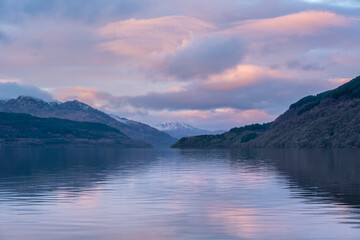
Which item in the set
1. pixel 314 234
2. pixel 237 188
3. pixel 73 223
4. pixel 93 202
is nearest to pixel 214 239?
pixel 314 234

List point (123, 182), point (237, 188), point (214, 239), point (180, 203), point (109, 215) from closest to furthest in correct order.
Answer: point (214, 239) → point (109, 215) → point (180, 203) → point (237, 188) → point (123, 182)

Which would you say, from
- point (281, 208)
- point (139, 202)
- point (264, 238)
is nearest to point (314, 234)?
point (264, 238)

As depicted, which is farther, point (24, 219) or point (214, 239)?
point (24, 219)

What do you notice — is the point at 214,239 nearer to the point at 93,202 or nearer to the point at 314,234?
the point at 314,234

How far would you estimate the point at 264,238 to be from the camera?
91.2 feet

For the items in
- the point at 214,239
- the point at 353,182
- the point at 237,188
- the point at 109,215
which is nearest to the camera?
the point at 214,239

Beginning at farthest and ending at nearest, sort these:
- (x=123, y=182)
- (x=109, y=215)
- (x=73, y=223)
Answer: (x=123, y=182)
(x=109, y=215)
(x=73, y=223)

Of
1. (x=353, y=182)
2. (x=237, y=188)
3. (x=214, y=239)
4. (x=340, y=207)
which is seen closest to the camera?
(x=214, y=239)

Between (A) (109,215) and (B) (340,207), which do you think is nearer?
(A) (109,215)

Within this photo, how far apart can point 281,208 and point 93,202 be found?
57.5 feet

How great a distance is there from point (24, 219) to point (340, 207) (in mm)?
25734

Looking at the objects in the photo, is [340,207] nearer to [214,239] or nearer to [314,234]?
[314,234]

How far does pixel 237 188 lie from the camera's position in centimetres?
5741

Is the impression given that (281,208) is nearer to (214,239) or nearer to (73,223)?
(214,239)
